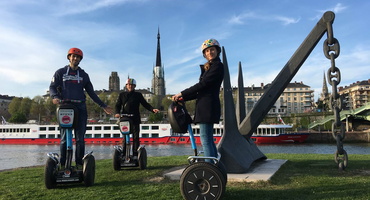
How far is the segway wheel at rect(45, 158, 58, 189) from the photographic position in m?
4.34

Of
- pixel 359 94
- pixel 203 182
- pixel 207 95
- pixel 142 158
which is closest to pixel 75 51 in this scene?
pixel 207 95

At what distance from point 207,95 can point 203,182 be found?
1.15 meters

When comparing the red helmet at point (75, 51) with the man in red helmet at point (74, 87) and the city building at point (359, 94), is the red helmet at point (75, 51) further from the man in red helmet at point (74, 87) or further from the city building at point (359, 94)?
the city building at point (359, 94)

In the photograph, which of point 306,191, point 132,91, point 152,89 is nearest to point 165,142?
point 132,91

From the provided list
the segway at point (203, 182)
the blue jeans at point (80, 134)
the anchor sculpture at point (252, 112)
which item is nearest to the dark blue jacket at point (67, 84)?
the blue jeans at point (80, 134)

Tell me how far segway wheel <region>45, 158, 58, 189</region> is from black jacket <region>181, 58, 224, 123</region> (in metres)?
2.46

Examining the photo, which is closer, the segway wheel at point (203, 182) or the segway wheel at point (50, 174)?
the segway wheel at point (203, 182)

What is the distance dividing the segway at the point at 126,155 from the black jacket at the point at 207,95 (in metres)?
2.98

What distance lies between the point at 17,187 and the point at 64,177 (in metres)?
1.03

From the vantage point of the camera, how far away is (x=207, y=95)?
3.79 metres

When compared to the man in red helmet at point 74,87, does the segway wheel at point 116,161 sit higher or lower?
lower

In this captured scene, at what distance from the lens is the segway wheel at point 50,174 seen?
434 centimetres

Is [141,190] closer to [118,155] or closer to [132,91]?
[118,155]

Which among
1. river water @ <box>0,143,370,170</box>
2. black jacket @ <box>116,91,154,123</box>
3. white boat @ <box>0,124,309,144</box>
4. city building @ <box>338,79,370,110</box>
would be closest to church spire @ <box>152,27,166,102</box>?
city building @ <box>338,79,370,110</box>
